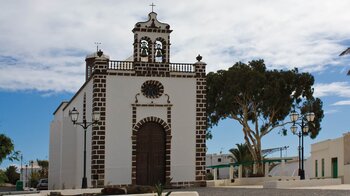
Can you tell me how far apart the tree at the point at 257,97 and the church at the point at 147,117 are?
10483 millimetres

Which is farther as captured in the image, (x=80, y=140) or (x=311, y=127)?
(x=311, y=127)

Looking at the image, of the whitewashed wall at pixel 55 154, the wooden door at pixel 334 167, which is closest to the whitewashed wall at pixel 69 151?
the whitewashed wall at pixel 55 154

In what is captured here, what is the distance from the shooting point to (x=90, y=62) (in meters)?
43.7

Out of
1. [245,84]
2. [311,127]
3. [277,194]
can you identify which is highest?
[245,84]

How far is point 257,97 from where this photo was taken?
4466 cm

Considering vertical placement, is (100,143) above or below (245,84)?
below

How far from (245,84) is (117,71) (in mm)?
13512

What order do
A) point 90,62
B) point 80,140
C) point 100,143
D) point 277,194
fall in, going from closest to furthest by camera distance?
point 277,194, point 100,143, point 80,140, point 90,62

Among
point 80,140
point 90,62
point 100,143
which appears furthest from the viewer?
point 90,62

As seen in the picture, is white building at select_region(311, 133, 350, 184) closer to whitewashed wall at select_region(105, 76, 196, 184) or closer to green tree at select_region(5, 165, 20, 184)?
whitewashed wall at select_region(105, 76, 196, 184)

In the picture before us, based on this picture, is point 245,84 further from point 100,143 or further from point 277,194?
point 277,194

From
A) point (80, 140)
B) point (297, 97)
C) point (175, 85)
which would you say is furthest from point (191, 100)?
point (297, 97)

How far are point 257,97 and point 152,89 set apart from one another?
1321cm

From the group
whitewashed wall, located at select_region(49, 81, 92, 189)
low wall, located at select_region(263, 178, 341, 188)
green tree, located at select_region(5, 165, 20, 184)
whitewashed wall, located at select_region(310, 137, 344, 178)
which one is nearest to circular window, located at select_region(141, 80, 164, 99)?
whitewashed wall, located at select_region(49, 81, 92, 189)
